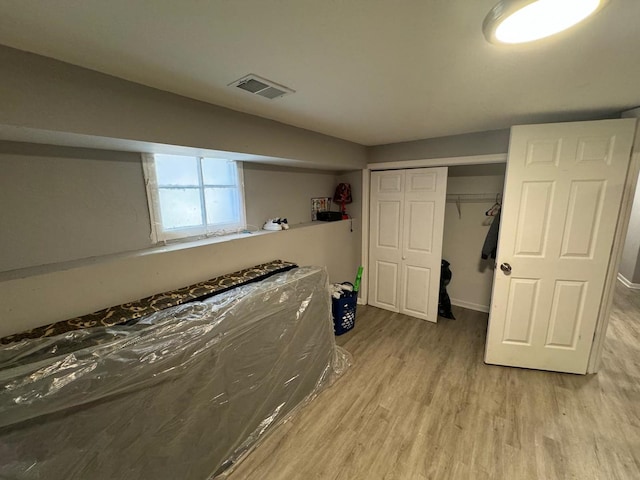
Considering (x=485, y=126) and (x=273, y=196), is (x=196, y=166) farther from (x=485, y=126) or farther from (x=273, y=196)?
(x=485, y=126)

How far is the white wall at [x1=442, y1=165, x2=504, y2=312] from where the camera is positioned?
3037 millimetres

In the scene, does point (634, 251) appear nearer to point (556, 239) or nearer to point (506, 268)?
point (556, 239)

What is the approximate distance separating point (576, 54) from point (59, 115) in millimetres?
2177

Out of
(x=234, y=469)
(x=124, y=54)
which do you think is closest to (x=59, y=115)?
(x=124, y=54)

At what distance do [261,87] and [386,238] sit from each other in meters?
2.39

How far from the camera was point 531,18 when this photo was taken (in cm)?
77

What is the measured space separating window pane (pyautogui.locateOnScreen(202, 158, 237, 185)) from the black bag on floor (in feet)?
8.84

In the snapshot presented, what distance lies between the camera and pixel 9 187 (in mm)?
1162

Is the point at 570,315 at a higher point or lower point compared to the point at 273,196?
lower

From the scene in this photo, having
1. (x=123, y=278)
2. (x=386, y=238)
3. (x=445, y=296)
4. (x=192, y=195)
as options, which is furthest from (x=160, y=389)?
(x=445, y=296)

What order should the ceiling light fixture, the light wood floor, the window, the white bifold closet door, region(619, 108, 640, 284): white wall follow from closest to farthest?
the ceiling light fixture, the light wood floor, the window, the white bifold closet door, region(619, 108, 640, 284): white wall

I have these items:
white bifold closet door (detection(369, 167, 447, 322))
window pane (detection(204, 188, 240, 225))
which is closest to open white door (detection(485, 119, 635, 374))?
white bifold closet door (detection(369, 167, 447, 322))

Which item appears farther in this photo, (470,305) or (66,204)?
(470,305)

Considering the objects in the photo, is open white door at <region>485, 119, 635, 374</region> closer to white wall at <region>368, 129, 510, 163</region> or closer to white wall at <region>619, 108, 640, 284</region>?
white wall at <region>368, 129, 510, 163</region>
